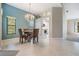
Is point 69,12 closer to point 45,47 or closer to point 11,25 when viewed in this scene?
point 45,47

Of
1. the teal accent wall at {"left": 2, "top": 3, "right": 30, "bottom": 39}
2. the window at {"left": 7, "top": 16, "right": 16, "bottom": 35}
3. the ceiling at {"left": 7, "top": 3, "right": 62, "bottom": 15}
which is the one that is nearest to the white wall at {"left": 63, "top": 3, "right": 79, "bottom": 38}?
the ceiling at {"left": 7, "top": 3, "right": 62, "bottom": 15}

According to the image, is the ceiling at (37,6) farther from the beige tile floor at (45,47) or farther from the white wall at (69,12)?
the beige tile floor at (45,47)

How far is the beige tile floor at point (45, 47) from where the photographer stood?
2871mm

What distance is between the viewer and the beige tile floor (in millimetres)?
2871

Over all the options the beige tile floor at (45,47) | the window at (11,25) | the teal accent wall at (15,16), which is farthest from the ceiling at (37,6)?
the beige tile floor at (45,47)

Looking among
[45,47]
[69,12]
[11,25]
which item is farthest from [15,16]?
[69,12]

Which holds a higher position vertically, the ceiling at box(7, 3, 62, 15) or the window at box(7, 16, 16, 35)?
the ceiling at box(7, 3, 62, 15)

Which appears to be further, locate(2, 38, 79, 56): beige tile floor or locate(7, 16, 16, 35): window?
locate(7, 16, 16, 35): window

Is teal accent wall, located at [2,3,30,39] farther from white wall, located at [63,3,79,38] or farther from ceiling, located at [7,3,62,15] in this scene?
white wall, located at [63,3,79,38]

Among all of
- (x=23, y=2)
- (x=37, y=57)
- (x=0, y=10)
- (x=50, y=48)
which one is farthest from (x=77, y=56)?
(x=0, y=10)

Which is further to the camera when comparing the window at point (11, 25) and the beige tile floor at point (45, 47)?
the window at point (11, 25)

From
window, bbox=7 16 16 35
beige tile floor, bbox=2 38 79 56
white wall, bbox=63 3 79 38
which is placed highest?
white wall, bbox=63 3 79 38

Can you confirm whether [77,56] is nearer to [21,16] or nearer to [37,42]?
[37,42]

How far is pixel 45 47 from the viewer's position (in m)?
3.01
